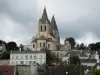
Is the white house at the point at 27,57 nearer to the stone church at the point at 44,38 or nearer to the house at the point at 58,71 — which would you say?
the stone church at the point at 44,38

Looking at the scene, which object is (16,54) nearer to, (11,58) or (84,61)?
(11,58)

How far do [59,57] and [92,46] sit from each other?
24008mm

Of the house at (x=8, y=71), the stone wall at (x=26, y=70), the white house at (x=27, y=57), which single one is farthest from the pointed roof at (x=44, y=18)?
the house at (x=8, y=71)

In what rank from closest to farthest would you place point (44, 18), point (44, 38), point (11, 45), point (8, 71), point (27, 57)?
point (8, 71) → point (27, 57) → point (44, 38) → point (44, 18) → point (11, 45)

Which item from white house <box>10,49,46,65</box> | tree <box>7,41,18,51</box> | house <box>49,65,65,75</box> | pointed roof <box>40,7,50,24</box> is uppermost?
pointed roof <box>40,7,50,24</box>

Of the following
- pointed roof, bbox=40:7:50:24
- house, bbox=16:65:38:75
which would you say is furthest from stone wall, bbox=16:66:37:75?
pointed roof, bbox=40:7:50:24

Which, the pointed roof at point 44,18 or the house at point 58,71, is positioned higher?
the pointed roof at point 44,18

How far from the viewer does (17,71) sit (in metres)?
63.2

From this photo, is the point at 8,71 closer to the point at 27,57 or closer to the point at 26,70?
the point at 26,70

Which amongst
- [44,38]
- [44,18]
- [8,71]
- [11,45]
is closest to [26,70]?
[8,71]

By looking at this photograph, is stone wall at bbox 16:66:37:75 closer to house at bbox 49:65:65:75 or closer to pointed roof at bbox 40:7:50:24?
house at bbox 49:65:65:75

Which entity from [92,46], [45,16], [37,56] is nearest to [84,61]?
[37,56]

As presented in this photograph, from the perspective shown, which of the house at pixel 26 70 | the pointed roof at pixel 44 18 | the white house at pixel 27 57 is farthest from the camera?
the pointed roof at pixel 44 18

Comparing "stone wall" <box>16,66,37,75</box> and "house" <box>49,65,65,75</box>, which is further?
"stone wall" <box>16,66,37,75</box>
